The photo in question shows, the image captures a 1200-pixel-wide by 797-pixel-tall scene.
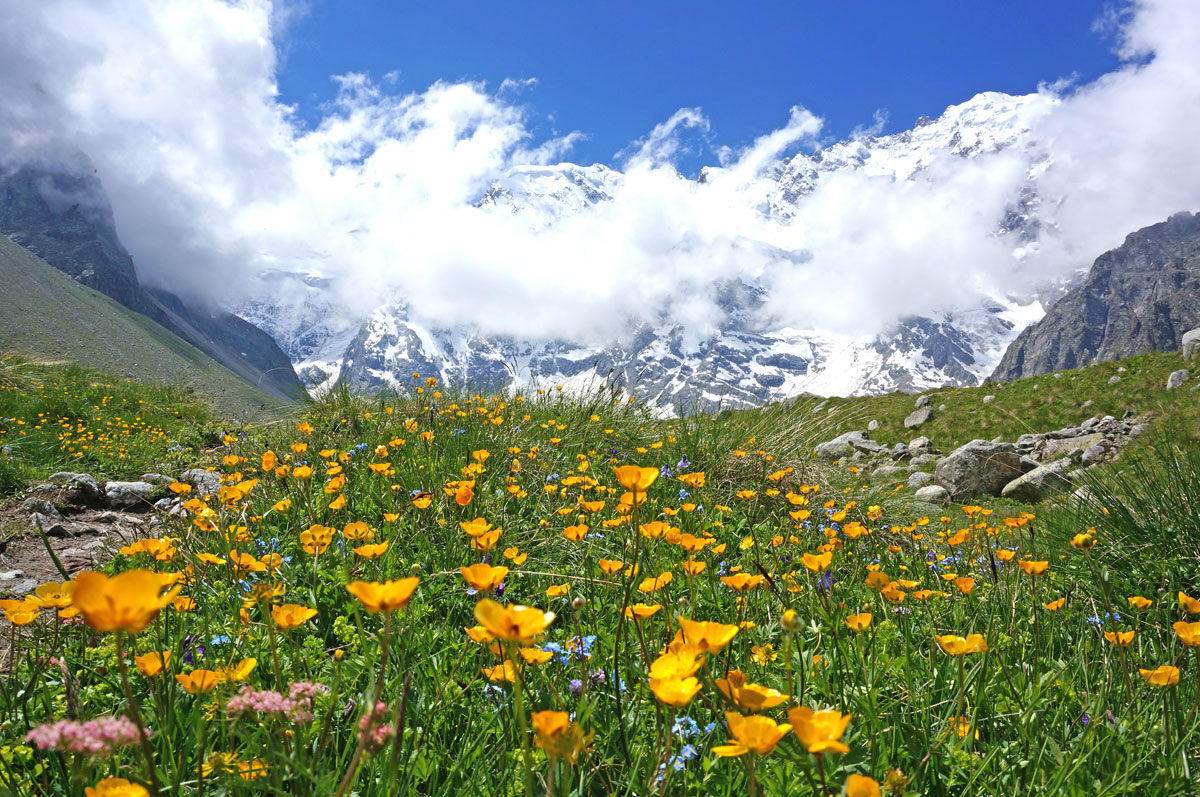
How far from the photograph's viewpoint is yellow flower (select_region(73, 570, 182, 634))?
65 centimetres

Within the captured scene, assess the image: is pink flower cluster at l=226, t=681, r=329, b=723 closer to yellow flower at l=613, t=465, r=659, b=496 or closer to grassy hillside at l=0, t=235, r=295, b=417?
yellow flower at l=613, t=465, r=659, b=496

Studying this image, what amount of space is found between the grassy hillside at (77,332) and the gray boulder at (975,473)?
19178 mm

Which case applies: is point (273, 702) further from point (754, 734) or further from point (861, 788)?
point (861, 788)

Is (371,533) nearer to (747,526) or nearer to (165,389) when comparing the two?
(747,526)

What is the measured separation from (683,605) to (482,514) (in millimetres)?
1226

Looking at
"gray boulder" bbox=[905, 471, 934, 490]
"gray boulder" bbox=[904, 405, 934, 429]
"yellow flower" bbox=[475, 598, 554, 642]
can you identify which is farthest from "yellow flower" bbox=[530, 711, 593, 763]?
"gray boulder" bbox=[904, 405, 934, 429]

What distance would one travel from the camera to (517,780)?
1355 mm

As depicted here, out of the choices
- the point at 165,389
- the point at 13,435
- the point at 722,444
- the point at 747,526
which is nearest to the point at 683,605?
the point at 747,526

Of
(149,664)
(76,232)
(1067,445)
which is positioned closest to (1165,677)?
(149,664)

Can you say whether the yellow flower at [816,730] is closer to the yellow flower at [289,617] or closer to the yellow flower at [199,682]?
the yellow flower at [289,617]

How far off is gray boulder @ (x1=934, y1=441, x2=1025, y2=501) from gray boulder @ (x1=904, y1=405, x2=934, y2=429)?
16.2 feet

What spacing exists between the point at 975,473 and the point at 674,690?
1113 centimetres

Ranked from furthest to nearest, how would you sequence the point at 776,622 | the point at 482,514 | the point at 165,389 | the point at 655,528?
Answer: the point at 165,389 → the point at 482,514 → the point at 776,622 → the point at 655,528

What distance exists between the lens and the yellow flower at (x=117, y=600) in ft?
2.12
